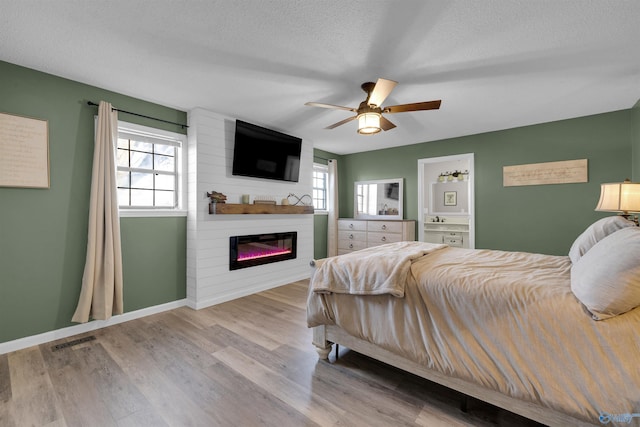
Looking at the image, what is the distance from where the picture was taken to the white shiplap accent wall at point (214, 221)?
11.2ft

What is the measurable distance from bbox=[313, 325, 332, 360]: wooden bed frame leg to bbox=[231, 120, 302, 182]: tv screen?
7.96 ft

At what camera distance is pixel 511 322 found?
1404 millimetres

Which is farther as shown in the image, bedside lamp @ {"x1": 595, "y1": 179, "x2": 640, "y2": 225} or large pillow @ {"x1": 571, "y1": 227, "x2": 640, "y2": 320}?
bedside lamp @ {"x1": 595, "y1": 179, "x2": 640, "y2": 225}

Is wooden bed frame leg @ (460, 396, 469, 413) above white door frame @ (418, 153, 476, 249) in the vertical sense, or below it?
below

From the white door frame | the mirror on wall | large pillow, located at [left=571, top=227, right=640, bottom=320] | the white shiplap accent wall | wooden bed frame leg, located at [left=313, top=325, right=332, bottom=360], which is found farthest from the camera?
Result: the mirror on wall

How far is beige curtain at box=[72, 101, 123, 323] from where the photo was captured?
2645 millimetres

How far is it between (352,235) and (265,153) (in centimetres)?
239

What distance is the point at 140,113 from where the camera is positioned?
3.13 m

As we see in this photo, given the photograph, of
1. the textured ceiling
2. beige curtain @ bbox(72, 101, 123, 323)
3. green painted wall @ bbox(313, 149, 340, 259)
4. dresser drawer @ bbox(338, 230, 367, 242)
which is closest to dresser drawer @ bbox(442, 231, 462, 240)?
dresser drawer @ bbox(338, 230, 367, 242)

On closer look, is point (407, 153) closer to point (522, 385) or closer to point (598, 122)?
point (598, 122)

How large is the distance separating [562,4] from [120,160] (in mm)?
4039

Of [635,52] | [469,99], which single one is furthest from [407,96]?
[635,52]

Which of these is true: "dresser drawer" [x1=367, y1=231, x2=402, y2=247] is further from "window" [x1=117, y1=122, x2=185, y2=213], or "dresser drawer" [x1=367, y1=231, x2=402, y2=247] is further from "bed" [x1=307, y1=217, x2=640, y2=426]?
"window" [x1=117, y1=122, x2=185, y2=213]

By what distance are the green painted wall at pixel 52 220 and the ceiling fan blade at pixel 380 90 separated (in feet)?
8.63
